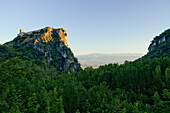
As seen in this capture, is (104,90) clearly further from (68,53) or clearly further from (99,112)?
(68,53)

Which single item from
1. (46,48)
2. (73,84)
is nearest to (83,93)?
(73,84)

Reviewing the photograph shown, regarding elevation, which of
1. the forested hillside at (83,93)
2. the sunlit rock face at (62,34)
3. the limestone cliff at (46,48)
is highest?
the sunlit rock face at (62,34)

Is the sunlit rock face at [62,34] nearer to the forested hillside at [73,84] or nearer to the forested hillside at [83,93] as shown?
the forested hillside at [73,84]

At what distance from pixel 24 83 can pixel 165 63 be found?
62.4 metres

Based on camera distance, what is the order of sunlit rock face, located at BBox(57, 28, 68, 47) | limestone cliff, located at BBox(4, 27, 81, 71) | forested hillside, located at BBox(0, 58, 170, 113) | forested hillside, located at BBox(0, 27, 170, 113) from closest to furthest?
forested hillside, located at BBox(0, 58, 170, 113) < forested hillside, located at BBox(0, 27, 170, 113) < limestone cliff, located at BBox(4, 27, 81, 71) < sunlit rock face, located at BBox(57, 28, 68, 47)

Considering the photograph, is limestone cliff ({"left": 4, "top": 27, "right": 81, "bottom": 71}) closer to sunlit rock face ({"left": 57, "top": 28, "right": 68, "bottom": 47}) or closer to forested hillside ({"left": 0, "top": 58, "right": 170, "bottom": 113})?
sunlit rock face ({"left": 57, "top": 28, "right": 68, "bottom": 47})

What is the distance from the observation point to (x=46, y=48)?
141250 mm

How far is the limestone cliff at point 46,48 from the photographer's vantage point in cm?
13112

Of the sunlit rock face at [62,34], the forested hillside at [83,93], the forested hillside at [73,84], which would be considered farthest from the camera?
the sunlit rock face at [62,34]

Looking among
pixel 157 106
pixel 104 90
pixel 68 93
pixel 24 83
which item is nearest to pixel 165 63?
pixel 104 90

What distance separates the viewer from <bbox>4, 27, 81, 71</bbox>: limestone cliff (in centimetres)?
13112

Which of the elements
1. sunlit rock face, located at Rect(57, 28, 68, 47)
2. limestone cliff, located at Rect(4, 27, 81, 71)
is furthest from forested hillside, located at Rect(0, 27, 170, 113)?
sunlit rock face, located at Rect(57, 28, 68, 47)

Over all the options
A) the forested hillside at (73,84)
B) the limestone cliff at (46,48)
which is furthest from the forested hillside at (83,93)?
the limestone cliff at (46,48)

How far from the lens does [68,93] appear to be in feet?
105
